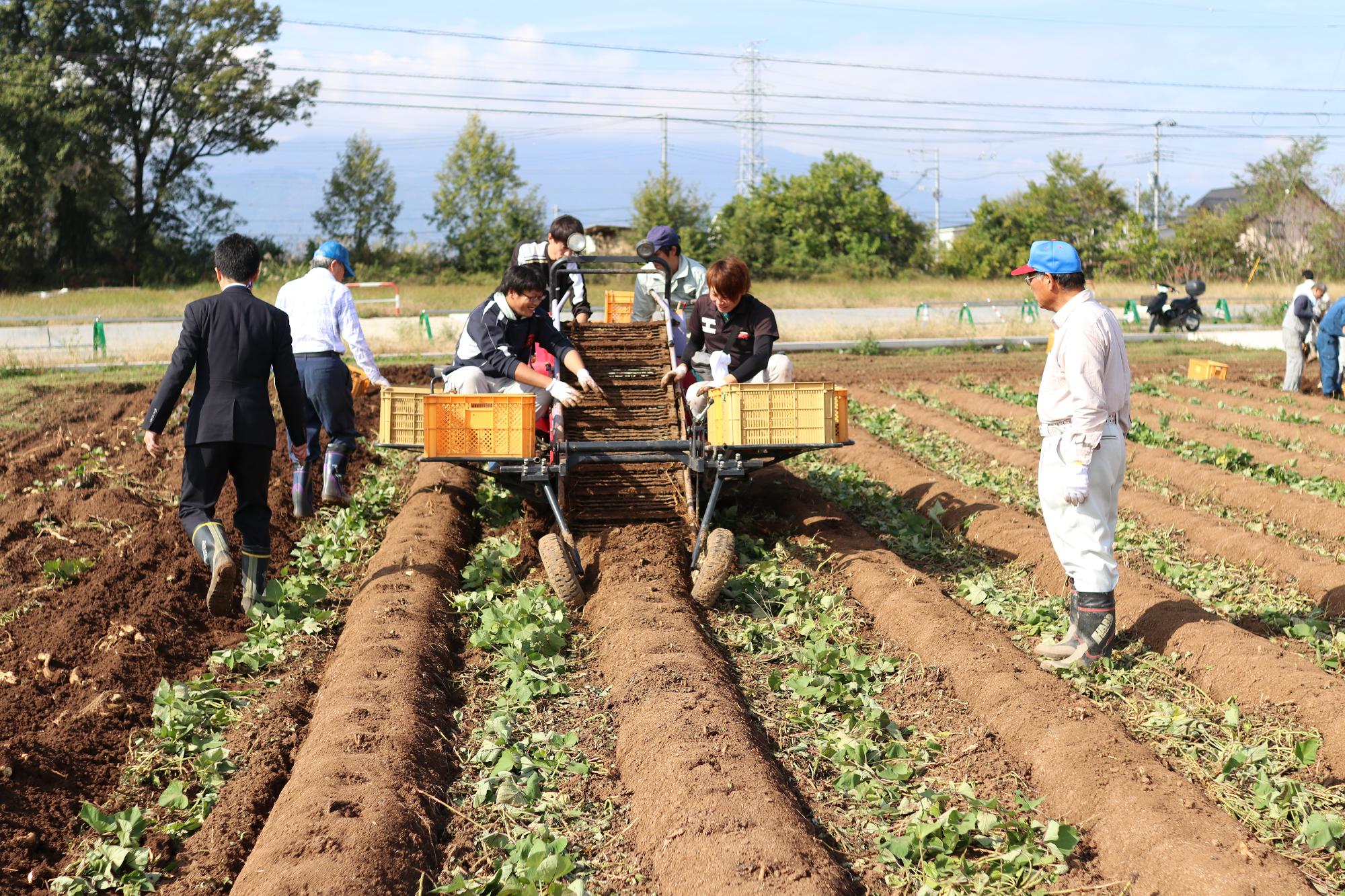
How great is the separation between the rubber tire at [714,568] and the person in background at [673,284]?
277 centimetres

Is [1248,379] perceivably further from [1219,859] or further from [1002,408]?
[1219,859]

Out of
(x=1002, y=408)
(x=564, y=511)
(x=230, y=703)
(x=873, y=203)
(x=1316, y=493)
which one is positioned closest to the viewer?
(x=230, y=703)

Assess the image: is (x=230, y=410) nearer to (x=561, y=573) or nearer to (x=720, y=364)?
(x=561, y=573)

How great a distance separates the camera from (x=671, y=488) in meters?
8.27

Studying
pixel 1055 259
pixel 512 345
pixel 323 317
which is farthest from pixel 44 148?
pixel 1055 259

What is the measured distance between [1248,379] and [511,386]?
13785mm

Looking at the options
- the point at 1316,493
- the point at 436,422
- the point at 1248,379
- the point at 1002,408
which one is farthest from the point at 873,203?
the point at 436,422

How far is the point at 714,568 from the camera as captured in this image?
659 centimetres

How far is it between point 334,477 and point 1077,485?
553cm

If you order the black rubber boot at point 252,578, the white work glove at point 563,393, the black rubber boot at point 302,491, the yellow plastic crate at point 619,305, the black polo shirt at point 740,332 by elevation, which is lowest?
the black rubber boot at point 252,578

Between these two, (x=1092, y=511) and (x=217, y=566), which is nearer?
(x=1092, y=511)

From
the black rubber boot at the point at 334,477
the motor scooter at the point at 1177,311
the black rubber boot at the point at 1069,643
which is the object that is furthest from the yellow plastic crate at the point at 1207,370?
the black rubber boot at the point at 334,477

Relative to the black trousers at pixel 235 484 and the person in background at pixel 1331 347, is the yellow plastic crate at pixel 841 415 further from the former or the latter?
the person in background at pixel 1331 347

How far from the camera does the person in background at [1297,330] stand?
15977mm
